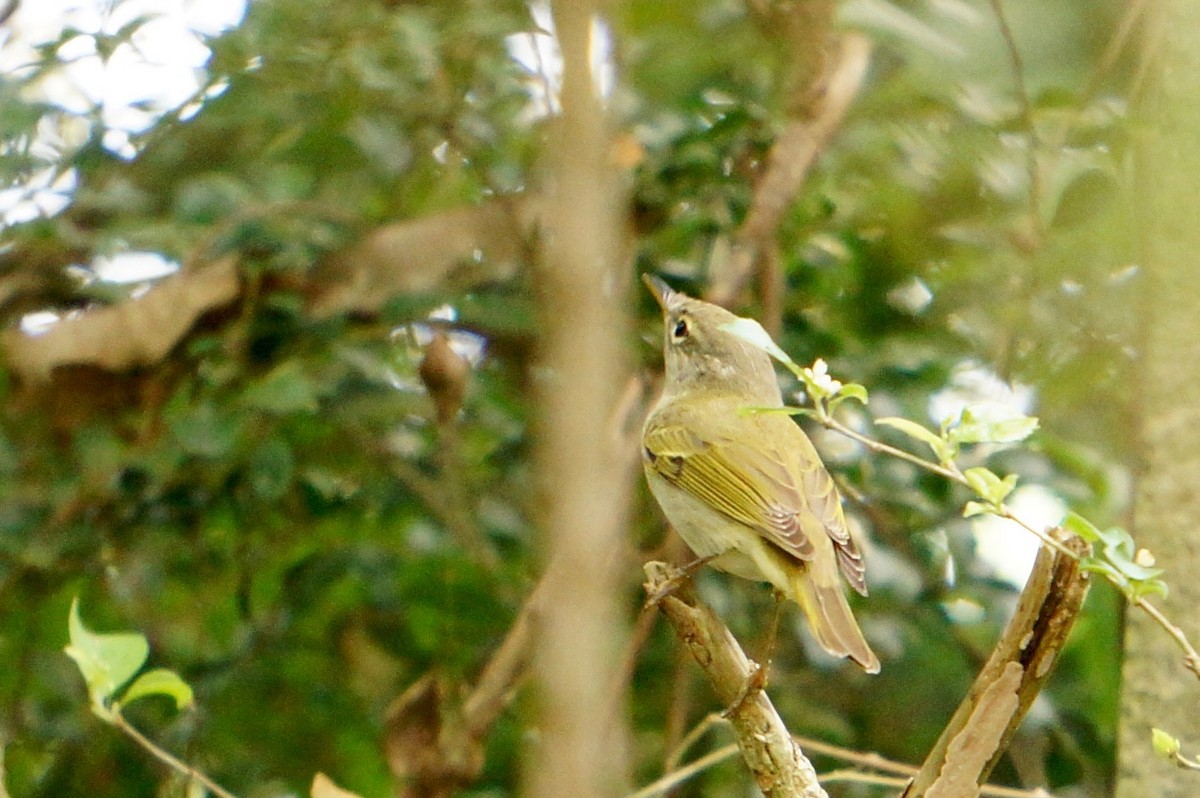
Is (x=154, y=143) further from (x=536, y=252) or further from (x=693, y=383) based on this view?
(x=693, y=383)

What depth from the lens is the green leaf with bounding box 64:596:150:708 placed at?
218 centimetres

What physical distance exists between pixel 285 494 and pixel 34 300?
762 mm

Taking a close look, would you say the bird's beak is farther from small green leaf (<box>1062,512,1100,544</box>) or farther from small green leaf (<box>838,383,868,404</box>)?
small green leaf (<box>1062,512,1100,544</box>)

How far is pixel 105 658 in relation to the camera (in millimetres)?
2219

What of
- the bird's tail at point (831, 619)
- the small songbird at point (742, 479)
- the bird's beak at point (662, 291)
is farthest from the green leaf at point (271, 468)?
the bird's tail at point (831, 619)

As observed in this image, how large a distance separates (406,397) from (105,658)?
1225 mm

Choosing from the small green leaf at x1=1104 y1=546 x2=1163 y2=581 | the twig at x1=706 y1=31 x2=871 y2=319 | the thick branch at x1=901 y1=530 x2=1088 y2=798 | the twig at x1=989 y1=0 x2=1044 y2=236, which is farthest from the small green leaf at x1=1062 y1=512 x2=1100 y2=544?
the twig at x1=706 y1=31 x2=871 y2=319

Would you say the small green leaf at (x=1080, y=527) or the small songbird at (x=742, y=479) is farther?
the small songbird at (x=742, y=479)

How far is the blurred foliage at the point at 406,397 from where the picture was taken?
328 cm

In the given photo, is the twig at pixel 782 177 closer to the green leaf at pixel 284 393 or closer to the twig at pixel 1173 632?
the green leaf at pixel 284 393

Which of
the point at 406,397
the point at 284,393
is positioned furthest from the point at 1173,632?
the point at 406,397

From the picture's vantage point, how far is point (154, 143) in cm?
357

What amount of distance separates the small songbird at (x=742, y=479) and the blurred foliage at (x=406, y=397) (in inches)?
8.2

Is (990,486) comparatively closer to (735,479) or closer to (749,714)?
(749,714)
